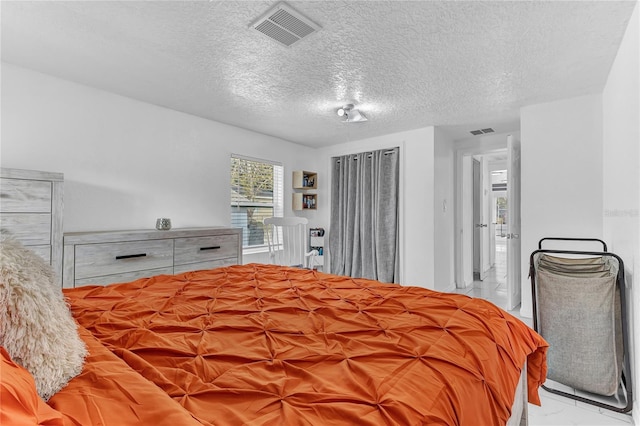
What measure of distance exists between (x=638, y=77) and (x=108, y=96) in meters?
4.17

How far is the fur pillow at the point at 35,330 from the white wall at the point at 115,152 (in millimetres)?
2578

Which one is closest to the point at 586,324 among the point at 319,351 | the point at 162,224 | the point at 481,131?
the point at 319,351

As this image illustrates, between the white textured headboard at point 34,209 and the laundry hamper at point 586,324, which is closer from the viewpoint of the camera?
the laundry hamper at point 586,324

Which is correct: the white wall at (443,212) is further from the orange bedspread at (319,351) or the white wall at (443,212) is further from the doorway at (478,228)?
the orange bedspread at (319,351)

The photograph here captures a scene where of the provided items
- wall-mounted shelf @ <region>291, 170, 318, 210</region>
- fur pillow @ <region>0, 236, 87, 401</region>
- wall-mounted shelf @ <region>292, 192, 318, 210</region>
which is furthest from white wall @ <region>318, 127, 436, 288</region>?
fur pillow @ <region>0, 236, 87, 401</region>

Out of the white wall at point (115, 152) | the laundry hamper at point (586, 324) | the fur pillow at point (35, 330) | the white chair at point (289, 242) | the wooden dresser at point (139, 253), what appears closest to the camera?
the fur pillow at point (35, 330)

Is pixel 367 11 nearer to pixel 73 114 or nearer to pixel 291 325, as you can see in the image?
pixel 291 325

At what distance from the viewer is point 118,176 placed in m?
3.19

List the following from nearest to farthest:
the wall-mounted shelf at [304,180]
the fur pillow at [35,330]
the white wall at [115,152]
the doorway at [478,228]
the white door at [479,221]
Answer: the fur pillow at [35,330], the white wall at [115,152], the doorway at [478,228], the wall-mounted shelf at [304,180], the white door at [479,221]

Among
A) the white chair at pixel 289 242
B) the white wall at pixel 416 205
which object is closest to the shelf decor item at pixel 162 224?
the white chair at pixel 289 242

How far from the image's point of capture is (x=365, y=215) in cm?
501

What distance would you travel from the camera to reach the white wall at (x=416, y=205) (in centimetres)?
430

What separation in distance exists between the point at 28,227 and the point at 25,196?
0.73 ft

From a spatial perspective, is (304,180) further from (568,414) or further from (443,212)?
(568,414)
